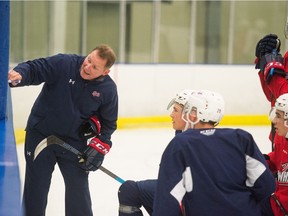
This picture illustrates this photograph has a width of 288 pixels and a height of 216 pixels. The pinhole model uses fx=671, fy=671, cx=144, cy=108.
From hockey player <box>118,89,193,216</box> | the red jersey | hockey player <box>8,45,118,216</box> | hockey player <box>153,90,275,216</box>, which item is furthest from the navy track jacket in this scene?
hockey player <box>153,90,275,216</box>

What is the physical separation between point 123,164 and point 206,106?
312 centimetres

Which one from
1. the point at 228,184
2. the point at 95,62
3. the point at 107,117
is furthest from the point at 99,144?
the point at 228,184

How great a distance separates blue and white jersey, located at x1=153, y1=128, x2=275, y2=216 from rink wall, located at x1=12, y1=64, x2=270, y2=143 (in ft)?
16.4

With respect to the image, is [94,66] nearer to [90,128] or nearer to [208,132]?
[90,128]

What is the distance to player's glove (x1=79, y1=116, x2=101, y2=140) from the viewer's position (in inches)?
136

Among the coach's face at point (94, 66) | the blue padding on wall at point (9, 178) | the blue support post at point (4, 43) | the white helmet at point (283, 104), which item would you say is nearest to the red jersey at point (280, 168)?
the white helmet at point (283, 104)

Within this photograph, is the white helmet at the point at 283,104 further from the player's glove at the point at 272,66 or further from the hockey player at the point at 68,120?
the hockey player at the point at 68,120

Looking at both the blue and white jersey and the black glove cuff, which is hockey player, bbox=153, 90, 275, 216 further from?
the black glove cuff

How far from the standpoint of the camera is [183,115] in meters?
2.61

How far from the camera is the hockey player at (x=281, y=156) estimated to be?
9.35ft

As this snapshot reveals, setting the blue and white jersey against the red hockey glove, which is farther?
the red hockey glove

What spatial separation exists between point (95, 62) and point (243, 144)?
3.59 feet

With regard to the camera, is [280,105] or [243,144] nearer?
[243,144]

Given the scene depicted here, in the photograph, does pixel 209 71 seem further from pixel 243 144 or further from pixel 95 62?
pixel 243 144
